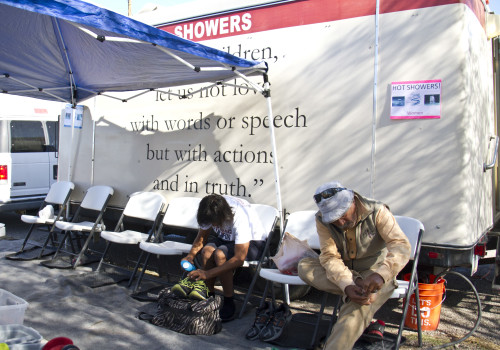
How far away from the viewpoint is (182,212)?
4.88 m

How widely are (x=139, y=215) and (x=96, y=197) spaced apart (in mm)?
800

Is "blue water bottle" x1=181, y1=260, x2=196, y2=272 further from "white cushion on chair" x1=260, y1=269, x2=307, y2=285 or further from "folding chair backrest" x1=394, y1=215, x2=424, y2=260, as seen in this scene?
"folding chair backrest" x1=394, y1=215, x2=424, y2=260

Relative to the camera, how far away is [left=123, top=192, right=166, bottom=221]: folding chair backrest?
16.7 ft

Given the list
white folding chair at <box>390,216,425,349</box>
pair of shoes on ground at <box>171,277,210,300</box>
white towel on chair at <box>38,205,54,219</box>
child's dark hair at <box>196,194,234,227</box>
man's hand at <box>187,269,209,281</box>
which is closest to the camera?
white folding chair at <box>390,216,425,349</box>

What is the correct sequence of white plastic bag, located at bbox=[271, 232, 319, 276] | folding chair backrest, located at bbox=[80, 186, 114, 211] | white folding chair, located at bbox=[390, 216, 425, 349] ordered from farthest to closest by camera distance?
folding chair backrest, located at bbox=[80, 186, 114, 211], white plastic bag, located at bbox=[271, 232, 319, 276], white folding chair, located at bbox=[390, 216, 425, 349]

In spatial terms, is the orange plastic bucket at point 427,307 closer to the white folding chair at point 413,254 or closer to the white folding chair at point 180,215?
the white folding chair at point 413,254

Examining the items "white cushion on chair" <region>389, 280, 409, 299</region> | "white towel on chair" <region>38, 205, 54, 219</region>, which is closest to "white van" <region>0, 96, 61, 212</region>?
"white towel on chair" <region>38, 205, 54, 219</region>

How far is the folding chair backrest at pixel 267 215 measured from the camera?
421 cm

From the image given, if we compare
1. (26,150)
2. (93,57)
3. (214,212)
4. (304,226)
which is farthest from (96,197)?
(26,150)

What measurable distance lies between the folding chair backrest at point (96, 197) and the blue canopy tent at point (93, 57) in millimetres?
1133

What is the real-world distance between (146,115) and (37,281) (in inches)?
80.7

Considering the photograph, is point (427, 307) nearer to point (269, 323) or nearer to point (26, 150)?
point (269, 323)

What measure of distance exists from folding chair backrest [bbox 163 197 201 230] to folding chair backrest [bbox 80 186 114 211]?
1023 millimetres

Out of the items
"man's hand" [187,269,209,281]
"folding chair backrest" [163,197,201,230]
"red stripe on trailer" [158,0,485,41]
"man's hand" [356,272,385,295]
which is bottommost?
"man's hand" [187,269,209,281]
